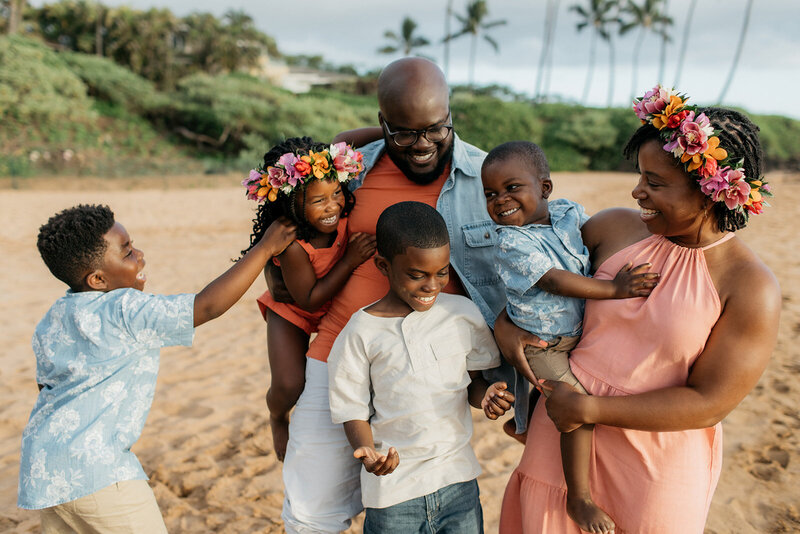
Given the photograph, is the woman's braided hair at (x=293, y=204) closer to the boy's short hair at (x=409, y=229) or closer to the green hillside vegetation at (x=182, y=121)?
the boy's short hair at (x=409, y=229)

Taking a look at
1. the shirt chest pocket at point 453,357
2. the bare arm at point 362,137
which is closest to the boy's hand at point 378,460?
the shirt chest pocket at point 453,357

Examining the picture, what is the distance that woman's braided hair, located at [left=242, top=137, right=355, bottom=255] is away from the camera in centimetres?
256

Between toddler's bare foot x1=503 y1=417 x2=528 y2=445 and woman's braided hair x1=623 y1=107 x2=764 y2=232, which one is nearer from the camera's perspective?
woman's braided hair x1=623 y1=107 x2=764 y2=232

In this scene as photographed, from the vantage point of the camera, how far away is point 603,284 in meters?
2.08

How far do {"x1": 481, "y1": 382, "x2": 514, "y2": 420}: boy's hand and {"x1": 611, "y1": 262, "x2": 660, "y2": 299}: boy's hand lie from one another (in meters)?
0.54

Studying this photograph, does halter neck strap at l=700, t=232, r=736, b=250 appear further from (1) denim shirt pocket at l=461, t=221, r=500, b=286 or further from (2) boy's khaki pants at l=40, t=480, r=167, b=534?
(2) boy's khaki pants at l=40, t=480, r=167, b=534


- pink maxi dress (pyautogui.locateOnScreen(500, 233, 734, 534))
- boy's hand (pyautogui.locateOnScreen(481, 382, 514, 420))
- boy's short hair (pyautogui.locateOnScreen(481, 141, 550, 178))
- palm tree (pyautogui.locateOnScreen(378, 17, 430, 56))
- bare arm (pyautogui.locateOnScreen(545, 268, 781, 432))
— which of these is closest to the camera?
bare arm (pyautogui.locateOnScreen(545, 268, 781, 432))

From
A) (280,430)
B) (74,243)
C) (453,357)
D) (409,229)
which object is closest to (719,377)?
(453,357)

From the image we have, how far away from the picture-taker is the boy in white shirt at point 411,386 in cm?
223

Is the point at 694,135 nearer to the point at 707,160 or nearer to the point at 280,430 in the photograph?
the point at 707,160

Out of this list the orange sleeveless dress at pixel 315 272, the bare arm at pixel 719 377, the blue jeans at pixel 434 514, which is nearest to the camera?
the bare arm at pixel 719 377

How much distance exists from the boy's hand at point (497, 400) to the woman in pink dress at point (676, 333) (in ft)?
0.51

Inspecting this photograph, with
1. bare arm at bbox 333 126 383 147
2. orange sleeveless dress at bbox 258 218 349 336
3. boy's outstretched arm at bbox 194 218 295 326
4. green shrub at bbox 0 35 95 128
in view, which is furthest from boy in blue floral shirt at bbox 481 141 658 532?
green shrub at bbox 0 35 95 128

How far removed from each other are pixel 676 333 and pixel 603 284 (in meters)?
0.31
